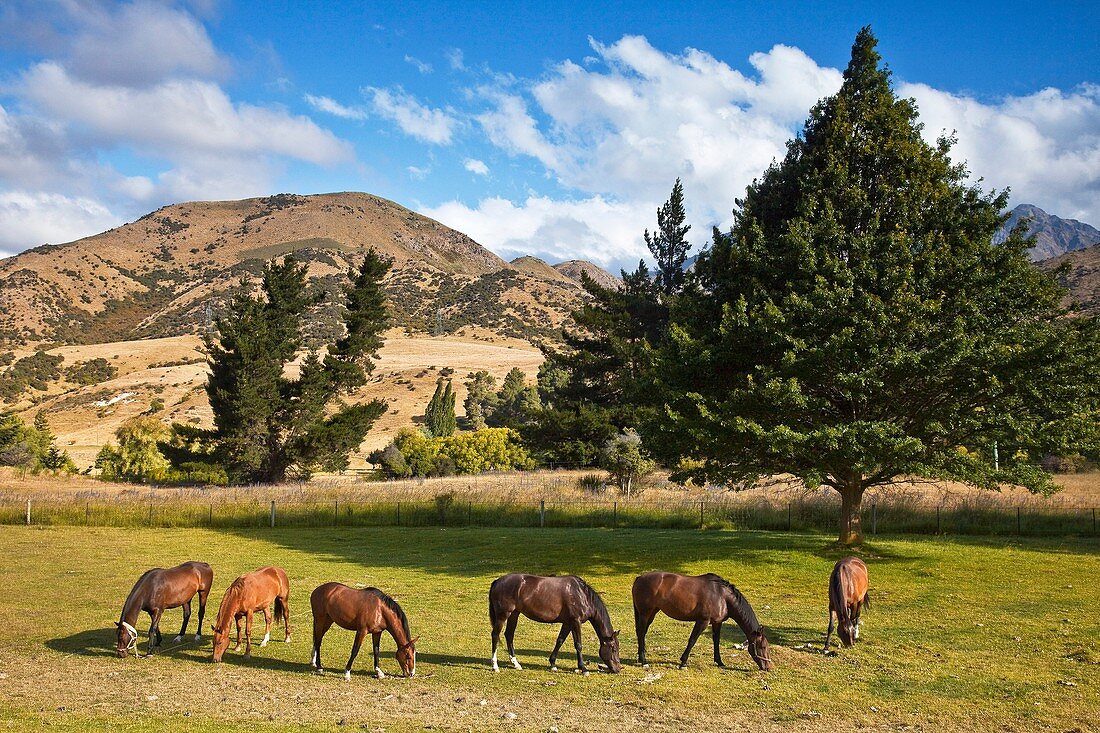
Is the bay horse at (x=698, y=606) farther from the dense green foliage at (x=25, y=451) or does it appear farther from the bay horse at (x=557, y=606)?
the dense green foliage at (x=25, y=451)

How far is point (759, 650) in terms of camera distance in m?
13.8

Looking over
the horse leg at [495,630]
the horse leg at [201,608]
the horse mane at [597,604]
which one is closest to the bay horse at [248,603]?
the horse leg at [201,608]

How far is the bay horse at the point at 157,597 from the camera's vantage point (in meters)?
14.3

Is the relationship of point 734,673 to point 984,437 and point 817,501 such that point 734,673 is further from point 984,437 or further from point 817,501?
point 817,501

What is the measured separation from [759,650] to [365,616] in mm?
6944

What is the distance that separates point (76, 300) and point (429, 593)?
8029 inches

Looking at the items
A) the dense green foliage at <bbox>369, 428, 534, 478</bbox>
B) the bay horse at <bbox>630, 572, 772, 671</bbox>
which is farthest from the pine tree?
the bay horse at <bbox>630, 572, 772, 671</bbox>

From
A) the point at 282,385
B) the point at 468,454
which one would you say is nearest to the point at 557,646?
the point at 468,454

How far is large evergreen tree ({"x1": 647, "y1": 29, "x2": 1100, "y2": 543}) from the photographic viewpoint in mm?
22672

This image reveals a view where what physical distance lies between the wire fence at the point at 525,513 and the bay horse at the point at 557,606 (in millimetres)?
24763

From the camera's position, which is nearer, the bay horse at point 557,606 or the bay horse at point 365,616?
the bay horse at point 365,616

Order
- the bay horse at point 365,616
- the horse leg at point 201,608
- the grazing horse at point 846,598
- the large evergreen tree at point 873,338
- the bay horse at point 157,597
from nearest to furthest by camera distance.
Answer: the bay horse at point 365,616 < the bay horse at point 157,597 < the grazing horse at point 846,598 < the horse leg at point 201,608 < the large evergreen tree at point 873,338

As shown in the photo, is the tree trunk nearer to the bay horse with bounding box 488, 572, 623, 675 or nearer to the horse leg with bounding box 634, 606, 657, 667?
the horse leg with bounding box 634, 606, 657, 667

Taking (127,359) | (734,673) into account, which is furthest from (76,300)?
(734,673)
